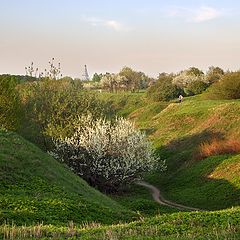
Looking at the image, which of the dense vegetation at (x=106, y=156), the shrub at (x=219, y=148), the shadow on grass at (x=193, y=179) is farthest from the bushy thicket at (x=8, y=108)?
the shrub at (x=219, y=148)

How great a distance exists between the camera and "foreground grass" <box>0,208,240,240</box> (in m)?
11.7

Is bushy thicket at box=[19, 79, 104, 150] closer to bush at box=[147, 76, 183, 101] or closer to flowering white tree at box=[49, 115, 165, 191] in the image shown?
flowering white tree at box=[49, 115, 165, 191]

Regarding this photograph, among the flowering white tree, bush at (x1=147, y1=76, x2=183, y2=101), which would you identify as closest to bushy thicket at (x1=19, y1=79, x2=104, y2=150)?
the flowering white tree

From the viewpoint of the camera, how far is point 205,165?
41.8 m

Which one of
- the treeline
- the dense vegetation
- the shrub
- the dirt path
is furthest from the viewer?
the treeline

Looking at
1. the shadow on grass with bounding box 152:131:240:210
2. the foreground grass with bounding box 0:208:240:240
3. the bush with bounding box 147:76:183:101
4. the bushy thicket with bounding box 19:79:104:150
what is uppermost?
the bush with bounding box 147:76:183:101

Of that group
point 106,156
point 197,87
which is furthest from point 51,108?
point 197,87

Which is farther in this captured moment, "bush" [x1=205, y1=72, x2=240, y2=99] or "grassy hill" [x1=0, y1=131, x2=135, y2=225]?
"bush" [x1=205, y1=72, x2=240, y2=99]

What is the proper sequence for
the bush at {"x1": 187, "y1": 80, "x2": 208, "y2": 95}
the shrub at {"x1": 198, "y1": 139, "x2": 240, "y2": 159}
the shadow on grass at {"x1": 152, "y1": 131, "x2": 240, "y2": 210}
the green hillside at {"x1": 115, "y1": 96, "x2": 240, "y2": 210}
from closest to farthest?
1. the shadow on grass at {"x1": 152, "y1": 131, "x2": 240, "y2": 210}
2. the green hillside at {"x1": 115, "y1": 96, "x2": 240, "y2": 210}
3. the shrub at {"x1": 198, "y1": 139, "x2": 240, "y2": 159}
4. the bush at {"x1": 187, "y1": 80, "x2": 208, "y2": 95}

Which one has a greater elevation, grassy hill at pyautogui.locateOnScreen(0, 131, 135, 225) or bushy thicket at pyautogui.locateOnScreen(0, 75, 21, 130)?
bushy thicket at pyautogui.locateOnScreen(0, 75, 21, 130)

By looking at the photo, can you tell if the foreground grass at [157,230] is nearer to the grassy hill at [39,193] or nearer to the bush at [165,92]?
the grassy hill at [39,193]

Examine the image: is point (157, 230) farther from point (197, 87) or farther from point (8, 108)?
point (197, 87)

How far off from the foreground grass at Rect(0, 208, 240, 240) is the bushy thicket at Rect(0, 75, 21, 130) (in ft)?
98.9

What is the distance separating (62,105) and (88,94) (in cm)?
435
